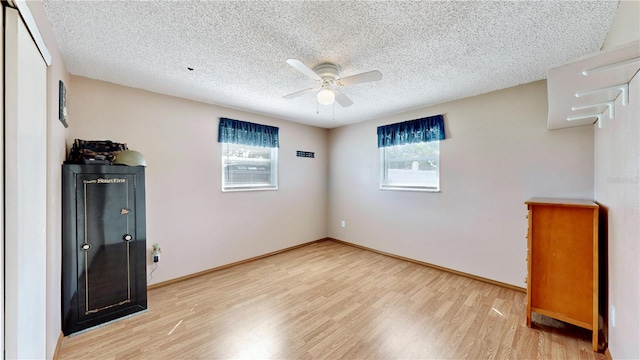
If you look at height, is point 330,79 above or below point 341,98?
above

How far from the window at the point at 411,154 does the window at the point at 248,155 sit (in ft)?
6.34

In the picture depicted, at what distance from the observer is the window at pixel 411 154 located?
3.63 m

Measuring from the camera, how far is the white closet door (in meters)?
1.07

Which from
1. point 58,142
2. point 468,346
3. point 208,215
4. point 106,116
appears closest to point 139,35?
point 58,142

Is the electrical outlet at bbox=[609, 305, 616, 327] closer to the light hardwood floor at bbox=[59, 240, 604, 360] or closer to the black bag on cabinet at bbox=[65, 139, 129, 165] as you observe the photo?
the light hardwood floor at bbox=[59, 240, 604, 360]

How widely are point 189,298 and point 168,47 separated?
254cm

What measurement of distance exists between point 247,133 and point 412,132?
8.60 feet

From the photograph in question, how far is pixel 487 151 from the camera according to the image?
3.13 m

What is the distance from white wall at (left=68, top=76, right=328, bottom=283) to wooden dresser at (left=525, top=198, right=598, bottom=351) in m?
3.46

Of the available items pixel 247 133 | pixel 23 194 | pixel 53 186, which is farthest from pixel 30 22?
pixel 247 133

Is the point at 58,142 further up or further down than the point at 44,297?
further up

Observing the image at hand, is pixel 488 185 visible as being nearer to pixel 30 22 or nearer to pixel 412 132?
pixel 412 132

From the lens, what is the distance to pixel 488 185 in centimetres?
311

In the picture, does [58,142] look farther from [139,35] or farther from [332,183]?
[332,183]
